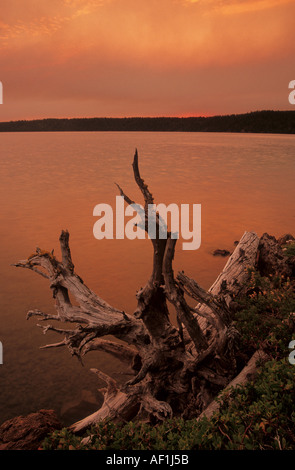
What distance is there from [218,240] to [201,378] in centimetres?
1246

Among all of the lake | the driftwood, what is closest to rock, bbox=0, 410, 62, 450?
the driftwood

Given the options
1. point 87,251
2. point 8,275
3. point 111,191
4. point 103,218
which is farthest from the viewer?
point 111,191

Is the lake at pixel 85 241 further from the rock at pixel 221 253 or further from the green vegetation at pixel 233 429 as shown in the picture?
the green vegetation at pixel 233 429

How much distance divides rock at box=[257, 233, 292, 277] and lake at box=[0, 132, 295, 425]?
11.3 feet

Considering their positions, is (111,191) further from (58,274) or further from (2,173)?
(58,274)

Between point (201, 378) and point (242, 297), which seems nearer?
point (201, 378)

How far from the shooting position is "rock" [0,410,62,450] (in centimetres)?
565

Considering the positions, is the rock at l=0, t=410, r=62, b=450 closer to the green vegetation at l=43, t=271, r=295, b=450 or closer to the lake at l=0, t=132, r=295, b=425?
the lake at l=0, t=132, r=295, b=425

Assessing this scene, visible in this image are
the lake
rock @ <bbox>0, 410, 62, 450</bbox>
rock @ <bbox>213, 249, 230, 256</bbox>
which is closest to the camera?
rock @ <bbox>0, 410, 62, 450</bbox>

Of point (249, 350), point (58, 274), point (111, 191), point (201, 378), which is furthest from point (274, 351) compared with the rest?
point (111, 191)

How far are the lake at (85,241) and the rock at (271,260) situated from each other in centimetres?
343

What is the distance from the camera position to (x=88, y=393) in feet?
25.8

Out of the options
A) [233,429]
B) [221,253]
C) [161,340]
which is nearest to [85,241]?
[221,253]

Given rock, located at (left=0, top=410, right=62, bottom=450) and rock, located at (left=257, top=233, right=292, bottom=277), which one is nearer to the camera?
rock, located at (left=0, top=410, right=62, bottom=450)
